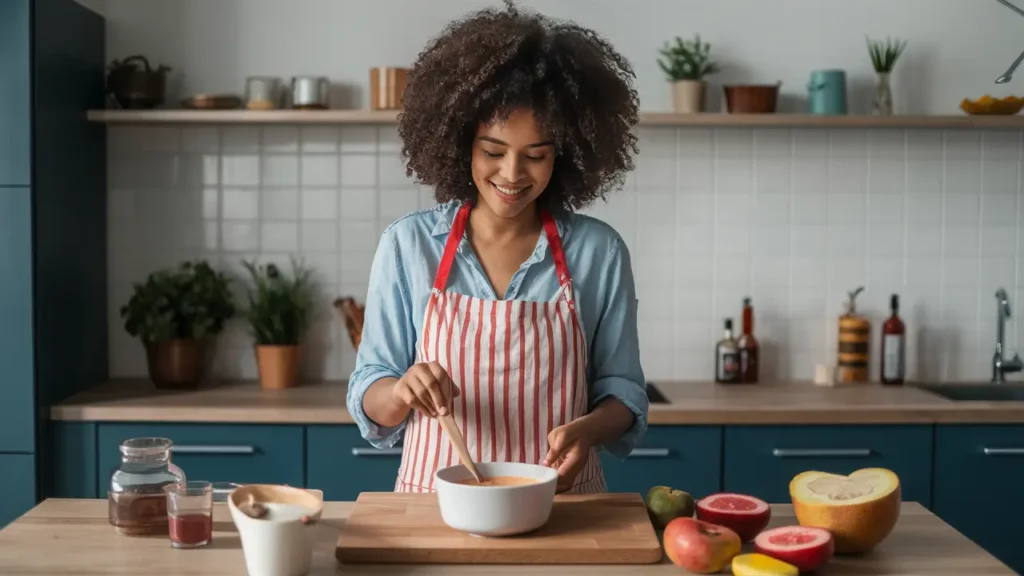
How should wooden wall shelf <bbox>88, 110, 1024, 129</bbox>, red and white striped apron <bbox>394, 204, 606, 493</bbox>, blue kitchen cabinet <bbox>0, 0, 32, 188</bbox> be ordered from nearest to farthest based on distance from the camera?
red and white striped apron <bbox>394, 204, 606, 493</bbox> < blue kitchen cabinet <bbox>0, 0, 32, 188</bbox> < wooden wall shelf <bbox>88, 110, 1024, 129</bbox>

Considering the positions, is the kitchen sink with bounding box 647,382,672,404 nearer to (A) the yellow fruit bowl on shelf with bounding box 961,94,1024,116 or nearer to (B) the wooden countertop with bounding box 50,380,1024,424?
(B) the wooden countertop with bounding box 50,380,1024,424

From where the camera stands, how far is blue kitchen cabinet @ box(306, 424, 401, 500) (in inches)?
131

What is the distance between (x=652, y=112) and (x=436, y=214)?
1758 millimetres

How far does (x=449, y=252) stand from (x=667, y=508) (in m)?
0.63

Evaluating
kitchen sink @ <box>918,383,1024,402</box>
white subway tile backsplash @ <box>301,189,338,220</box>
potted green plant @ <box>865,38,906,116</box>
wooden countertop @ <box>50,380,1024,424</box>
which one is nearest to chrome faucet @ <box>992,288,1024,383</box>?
kitchen sink @ <box>918,383,1024,402</box>

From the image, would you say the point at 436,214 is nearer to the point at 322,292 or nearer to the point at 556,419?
the point at 556,419

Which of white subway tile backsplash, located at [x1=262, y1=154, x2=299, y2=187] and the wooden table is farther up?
white subway tile backsplash, located at [x1=262, y1=154, x2=299, y2=187]

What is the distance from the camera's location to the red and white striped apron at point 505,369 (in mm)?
2111

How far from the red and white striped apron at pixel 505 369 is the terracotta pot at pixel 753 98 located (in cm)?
177

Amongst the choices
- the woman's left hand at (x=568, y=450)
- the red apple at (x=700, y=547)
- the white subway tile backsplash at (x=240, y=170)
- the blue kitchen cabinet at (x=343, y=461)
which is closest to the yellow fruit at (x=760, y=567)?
the red apple at (x=700, y=547)

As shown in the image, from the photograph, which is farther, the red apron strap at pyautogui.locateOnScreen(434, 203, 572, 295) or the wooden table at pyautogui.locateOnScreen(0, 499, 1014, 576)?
the red apron strap at pyautogui.locateOnScreen(434, 203, 572, 295)

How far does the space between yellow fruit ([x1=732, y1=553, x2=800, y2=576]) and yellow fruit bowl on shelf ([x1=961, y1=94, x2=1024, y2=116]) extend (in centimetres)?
256

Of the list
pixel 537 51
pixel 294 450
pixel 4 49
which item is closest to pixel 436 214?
pixel 537 51

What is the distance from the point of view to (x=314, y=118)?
11.8 feet
